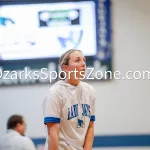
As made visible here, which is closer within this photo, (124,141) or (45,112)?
(45,112)

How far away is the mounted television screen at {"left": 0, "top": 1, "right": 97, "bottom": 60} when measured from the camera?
446 centimetres

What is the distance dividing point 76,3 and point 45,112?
2.63 meters

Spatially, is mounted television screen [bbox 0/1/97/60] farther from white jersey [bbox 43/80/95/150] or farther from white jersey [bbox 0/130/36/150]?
white jersey [bbox 43/80/95/150]

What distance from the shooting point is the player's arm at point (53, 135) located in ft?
6.56

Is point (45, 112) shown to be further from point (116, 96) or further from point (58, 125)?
point (116, 96)

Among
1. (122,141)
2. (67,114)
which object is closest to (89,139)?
(67,114)

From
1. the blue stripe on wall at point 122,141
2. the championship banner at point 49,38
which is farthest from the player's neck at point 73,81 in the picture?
the blue stripe on wall at point 122,141

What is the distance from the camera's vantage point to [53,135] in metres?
2.01

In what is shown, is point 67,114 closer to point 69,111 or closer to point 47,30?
point 69,111

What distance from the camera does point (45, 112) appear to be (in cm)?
207

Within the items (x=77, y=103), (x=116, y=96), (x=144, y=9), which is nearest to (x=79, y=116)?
(x=77, y=103)

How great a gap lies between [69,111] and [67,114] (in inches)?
0.8

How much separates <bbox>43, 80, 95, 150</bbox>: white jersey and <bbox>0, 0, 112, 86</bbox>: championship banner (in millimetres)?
2336

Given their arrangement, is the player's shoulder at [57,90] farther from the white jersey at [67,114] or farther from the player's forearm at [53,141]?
the player's forearm at [53,141]
